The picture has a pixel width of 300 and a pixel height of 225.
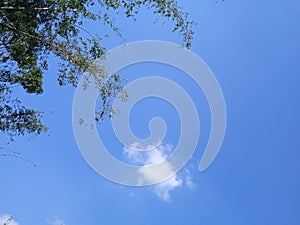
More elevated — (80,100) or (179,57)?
(179,57)

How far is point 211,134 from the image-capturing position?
9.89 metres

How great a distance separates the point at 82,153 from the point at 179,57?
3.19 m

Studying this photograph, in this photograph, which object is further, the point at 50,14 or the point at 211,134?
the point at 211,134

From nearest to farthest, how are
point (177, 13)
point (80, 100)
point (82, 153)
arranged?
point (177, 13) → point (80, 100) → point (82, 153)

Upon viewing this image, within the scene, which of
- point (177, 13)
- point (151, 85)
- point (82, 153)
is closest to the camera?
point (177, 13)

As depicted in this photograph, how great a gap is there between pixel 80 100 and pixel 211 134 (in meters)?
3.53

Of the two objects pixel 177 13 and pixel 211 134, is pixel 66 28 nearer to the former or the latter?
pixel 177 13

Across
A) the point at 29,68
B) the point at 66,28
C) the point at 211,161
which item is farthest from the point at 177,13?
the point at 211,161

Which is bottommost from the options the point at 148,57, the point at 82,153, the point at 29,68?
the point at 82,153

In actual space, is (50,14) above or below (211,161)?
below

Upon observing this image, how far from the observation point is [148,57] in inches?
366

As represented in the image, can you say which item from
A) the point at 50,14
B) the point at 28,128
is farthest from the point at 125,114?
the point at 50,14

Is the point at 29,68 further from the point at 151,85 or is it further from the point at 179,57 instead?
the point at 179,57

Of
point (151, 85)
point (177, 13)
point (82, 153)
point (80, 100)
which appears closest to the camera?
point (177, 13)
